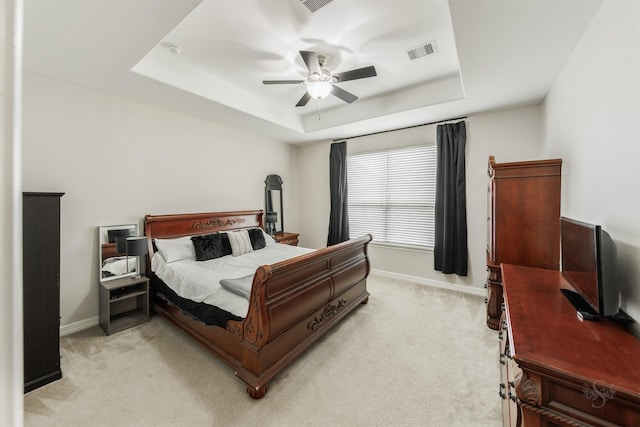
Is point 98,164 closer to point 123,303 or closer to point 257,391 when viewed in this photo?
point 123,303

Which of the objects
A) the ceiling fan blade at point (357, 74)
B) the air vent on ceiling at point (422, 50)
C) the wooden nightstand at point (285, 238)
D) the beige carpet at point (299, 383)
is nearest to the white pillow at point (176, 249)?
the beige carpet at point (299, 383)

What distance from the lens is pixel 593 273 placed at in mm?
1294

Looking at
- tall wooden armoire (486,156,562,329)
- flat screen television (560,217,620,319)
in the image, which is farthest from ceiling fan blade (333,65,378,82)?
flat screen television (560,217,620,319)

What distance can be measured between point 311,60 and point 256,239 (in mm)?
2589

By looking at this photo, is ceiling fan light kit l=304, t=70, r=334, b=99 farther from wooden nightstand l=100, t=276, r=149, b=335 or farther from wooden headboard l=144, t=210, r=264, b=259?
wooden nightstand l=100, t=276, r=149, b=335

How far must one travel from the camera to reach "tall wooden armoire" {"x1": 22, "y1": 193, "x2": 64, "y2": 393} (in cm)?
198

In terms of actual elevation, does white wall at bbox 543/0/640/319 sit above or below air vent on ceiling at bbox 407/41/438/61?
below

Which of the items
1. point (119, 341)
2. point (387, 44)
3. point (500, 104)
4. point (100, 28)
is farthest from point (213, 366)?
point (500, 104)

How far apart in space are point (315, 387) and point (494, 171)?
2.53 m

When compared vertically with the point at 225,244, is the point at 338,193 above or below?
above

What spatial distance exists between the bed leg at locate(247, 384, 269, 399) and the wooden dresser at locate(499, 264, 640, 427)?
4.99 feet

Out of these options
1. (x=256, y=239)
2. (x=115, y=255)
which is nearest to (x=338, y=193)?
(x=256, y=239)

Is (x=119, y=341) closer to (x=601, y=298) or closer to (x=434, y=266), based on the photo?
(x=601, y=298)

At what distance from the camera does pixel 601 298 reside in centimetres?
125
